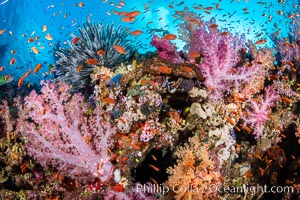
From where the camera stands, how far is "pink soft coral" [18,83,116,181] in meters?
3.04

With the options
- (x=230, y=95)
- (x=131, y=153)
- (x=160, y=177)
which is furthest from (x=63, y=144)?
(x=230, y=95)

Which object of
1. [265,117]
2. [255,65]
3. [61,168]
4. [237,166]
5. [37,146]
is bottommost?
[237,166]

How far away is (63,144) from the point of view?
3.14 metres

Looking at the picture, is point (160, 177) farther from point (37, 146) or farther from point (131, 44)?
point (131, 44)

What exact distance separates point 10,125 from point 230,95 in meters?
4.32

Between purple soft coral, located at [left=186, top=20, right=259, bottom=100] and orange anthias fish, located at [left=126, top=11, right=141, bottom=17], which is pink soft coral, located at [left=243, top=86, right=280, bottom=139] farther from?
orange anthias fish, located at [left=126, top=11, right=141, bottom=17]

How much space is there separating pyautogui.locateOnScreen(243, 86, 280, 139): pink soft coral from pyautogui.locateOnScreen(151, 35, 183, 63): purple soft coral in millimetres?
1827

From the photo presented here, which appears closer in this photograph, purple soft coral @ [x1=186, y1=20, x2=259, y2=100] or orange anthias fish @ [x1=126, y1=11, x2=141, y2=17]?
purple soft coral @ [x1=186, y1=20, x2=259, y2=100]

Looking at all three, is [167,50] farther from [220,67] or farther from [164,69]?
[164,69]

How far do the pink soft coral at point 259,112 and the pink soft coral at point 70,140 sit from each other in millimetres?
3214

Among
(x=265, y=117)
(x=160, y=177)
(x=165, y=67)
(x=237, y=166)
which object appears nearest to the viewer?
(x=165, y=67)

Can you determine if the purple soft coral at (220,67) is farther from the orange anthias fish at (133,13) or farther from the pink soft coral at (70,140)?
the pink soft coral at (70,140)

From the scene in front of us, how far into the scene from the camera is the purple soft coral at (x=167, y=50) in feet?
16.9

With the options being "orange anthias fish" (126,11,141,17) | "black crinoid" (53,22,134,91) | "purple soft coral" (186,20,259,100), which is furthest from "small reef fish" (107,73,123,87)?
"orange anthias fish" (126,11,141,17)
